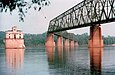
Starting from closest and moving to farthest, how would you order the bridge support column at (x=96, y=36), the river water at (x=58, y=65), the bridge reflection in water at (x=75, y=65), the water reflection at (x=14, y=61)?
the bridge reflection in water at (x=75, y=65) < the river water at (x=58, y=65) < the water reflection at (x=14, y=61) < the bridge support column at (x=96, y=36)

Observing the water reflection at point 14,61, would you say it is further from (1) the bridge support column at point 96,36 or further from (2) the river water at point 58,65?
(1) the bridge support column at point 96,36

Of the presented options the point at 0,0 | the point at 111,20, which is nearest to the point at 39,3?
the point at 0,0

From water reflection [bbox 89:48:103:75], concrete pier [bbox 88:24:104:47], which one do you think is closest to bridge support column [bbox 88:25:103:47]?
concrete pier [bbox 88:24:104:47]

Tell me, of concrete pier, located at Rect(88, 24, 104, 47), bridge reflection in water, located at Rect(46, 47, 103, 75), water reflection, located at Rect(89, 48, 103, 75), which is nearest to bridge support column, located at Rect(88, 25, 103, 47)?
concrete pier, located at Rect(88, 24, 104, 47)

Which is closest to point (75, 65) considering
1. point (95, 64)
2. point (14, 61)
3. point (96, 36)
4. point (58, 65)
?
point (58, 65)

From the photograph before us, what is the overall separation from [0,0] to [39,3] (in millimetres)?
1586

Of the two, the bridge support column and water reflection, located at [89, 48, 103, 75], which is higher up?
the bridge support column

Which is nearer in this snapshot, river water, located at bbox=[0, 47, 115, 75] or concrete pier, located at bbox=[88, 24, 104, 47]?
river water, located at bbox=[0, 47, 115, 75]

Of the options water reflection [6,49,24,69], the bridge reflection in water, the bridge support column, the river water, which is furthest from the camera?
the bridge support column

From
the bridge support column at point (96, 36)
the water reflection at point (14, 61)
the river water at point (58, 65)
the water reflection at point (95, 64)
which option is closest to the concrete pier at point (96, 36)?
the bridge support column at point (96, 36)

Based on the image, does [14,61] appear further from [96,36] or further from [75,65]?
[96,36]

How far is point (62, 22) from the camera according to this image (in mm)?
196125

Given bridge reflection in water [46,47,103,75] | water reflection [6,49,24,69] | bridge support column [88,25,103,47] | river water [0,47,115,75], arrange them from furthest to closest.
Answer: bridge support column [88,25,103,47] < water reflection [6,49,24,69] < river water [0,47,115,75] < bridge reflection in water [46,47,103,75]

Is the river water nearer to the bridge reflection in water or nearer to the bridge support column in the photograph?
the bridge reflection in water
